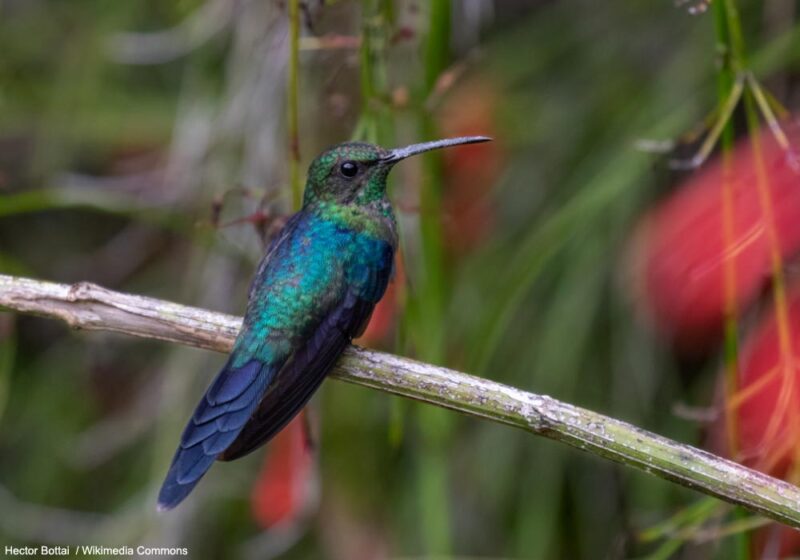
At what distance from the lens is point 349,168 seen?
206cm

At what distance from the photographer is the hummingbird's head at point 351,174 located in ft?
6.64

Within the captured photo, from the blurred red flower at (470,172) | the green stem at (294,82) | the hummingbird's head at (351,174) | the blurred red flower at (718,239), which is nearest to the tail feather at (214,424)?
the green stem at (294,82)

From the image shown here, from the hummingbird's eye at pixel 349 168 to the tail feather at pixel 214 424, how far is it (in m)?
0.45

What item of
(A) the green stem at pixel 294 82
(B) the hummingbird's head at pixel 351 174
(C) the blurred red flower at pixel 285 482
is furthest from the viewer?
(C) the blurred red flower at pixel 285 482

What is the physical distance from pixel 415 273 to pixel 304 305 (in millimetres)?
629

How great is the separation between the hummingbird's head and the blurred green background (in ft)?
0.60

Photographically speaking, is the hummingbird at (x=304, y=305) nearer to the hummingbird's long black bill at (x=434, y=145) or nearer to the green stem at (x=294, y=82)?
the hummingbird's long black bill at (x=434, y=145)

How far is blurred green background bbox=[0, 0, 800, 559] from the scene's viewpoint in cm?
254

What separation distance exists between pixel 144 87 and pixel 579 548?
2074 mm

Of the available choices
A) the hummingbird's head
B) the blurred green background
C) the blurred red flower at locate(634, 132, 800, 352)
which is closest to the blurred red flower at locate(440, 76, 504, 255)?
the blurred green background

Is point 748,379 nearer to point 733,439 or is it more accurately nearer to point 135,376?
point 733,439

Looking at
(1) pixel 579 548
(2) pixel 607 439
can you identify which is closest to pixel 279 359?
(2) pixel 607 439

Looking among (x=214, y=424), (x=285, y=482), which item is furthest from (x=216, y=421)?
(x=285, y=482)

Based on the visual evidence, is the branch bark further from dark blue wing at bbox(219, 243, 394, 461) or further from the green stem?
the green stem
